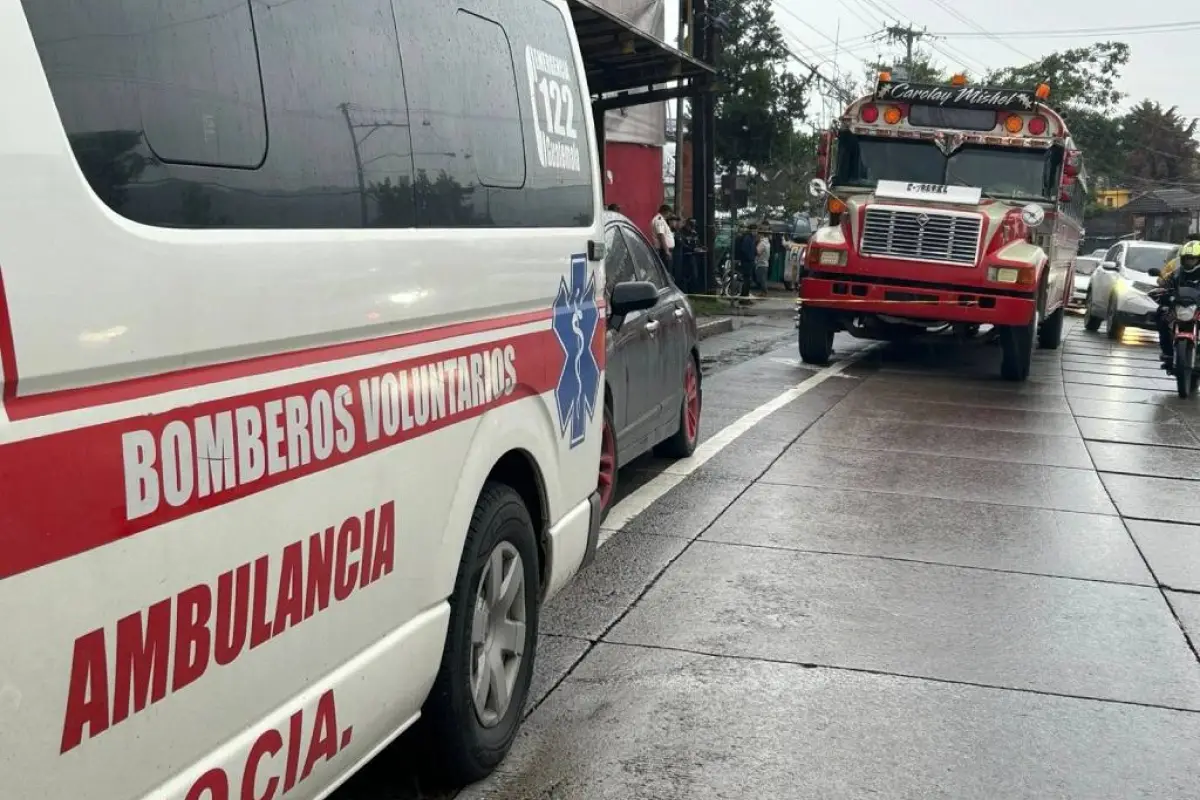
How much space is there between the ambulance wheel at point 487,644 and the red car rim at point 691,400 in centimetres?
493

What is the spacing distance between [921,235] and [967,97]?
189 centimetres

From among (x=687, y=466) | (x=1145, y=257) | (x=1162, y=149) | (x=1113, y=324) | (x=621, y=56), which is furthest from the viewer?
(x=1162, y=149)

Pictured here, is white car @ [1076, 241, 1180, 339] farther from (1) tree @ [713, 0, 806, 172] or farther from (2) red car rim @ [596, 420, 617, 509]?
(2) red car rim @ [596, 420, 617, 509]

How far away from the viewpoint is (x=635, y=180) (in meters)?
30.7

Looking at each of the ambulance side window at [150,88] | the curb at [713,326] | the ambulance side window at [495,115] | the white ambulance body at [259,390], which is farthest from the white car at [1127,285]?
the ambulance side window at [150,88]

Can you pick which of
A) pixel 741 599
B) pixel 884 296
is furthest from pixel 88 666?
pixel 884 296

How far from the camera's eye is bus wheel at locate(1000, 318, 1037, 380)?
14.7 meters

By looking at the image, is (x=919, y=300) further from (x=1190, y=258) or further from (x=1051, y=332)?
(x=1051, y=332)

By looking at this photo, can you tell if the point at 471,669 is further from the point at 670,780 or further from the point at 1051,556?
the point at 1051,556

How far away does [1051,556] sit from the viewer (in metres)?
6.83

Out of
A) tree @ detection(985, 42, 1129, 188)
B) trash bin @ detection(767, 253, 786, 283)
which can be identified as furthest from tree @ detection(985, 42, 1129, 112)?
trash bin @ detection(767, 253, 786, 283)

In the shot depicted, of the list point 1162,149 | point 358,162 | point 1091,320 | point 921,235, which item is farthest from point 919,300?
point 1162,149

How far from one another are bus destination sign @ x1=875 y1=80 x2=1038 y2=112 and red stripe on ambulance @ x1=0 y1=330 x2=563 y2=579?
13184mm

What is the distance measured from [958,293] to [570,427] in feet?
35.9
